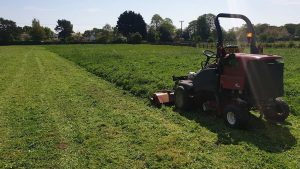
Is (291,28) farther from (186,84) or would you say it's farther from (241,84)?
(241,84)

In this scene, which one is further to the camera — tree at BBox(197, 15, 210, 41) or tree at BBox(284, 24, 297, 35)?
tree at BBox(284, 24, 297, 35)

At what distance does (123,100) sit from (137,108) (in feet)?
5.12

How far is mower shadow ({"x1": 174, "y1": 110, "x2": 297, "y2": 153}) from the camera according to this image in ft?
25.7

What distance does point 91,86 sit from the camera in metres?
16.8

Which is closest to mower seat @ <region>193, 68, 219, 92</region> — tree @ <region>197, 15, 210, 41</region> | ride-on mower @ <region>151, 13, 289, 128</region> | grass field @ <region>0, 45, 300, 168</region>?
ride-on mower @ <region>151, 13, 289, 128</region>

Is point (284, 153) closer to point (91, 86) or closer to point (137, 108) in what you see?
point (137, 108)

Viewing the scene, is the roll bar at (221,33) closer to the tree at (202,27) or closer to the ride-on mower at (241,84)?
the ride-on mower at (241,84)

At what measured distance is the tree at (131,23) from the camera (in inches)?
5271

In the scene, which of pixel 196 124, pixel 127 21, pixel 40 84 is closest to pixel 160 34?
pixel 127 21

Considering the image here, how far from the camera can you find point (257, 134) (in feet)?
27.9

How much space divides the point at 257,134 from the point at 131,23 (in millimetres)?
128732

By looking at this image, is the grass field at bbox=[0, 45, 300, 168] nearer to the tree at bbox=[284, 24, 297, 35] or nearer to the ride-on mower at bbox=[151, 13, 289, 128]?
the ride-on mower at bbox=[151, 13, 289, 128]

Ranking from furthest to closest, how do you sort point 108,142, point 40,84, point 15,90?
point 40,84 < point 15,90 < point 108,142

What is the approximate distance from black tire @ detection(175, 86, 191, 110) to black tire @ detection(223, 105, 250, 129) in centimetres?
190
